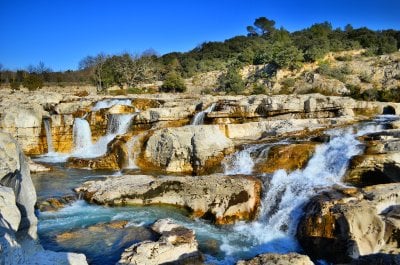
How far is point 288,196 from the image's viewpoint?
1227 centimetres

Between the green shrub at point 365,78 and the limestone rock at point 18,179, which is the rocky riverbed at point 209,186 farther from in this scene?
the green shrub at point 365,78

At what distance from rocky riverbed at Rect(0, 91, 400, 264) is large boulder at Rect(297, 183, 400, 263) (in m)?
0.03

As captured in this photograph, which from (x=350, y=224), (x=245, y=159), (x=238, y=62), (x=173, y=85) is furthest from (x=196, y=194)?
(x=238, y=62)

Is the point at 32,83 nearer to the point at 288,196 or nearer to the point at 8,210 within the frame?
the point at 288,196

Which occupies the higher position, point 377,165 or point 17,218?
point 17,218

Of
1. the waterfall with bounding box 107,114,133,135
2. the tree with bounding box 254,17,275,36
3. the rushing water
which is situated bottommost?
the rushing water

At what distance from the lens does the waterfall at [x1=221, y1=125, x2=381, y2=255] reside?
1057 cm

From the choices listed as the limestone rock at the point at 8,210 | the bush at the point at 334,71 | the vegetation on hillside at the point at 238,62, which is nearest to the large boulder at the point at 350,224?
the limestone rock at the point at 8,210

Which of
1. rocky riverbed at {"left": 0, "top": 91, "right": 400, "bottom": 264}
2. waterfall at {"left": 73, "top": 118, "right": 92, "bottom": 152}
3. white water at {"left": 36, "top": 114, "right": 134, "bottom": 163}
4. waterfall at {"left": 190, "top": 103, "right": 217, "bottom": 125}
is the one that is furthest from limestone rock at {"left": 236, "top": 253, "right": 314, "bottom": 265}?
waterfall at {"left": 73, "top": 118, "right": 92, "bottom": 152}

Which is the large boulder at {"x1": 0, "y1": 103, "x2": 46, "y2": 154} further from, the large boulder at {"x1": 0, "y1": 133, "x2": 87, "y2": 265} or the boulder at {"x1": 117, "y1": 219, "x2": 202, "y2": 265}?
the boulder at {"x1": 117, "y1": 219, "x2": 202, "y2": 265}

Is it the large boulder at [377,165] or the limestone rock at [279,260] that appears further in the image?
the large boulder at [377,165]

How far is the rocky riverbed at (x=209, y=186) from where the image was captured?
905 cm

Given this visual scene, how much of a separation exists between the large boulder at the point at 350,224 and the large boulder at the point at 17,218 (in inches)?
227

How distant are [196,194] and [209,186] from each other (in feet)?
1.65
